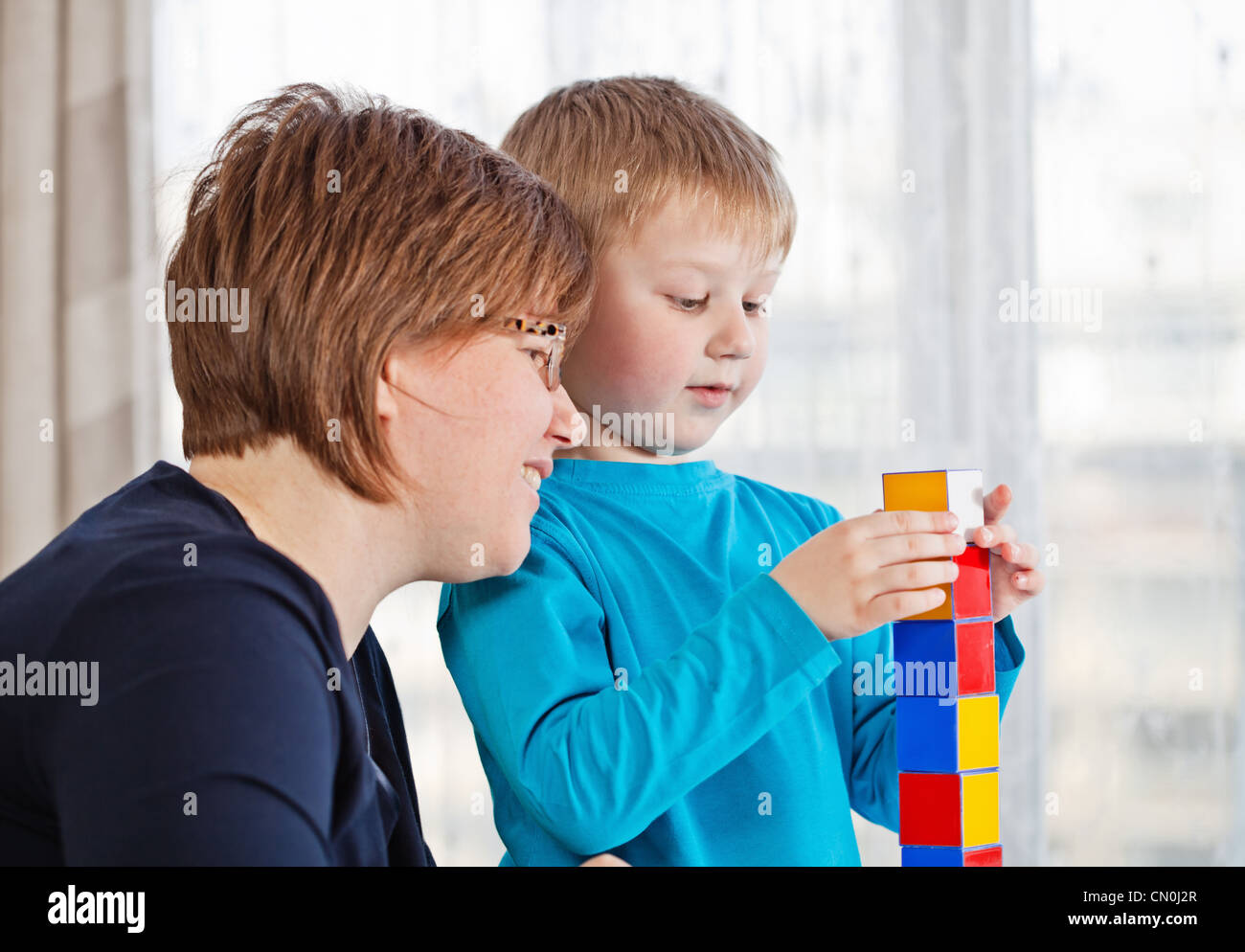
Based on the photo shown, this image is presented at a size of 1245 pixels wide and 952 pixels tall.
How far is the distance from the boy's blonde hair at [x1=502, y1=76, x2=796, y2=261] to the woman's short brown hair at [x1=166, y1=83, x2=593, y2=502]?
0.56 feet

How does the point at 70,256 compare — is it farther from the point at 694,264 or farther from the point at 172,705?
the point at 172,705

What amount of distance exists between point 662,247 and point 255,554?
1.57 feet

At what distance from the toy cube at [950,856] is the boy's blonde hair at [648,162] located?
53cm

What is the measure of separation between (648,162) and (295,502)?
45 centimetres

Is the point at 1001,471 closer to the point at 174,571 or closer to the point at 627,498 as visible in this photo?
the point at 627,498

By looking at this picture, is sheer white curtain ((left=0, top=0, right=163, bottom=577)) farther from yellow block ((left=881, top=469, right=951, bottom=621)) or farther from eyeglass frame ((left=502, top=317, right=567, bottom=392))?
yellow block ((left=881, top=469, right=951, bottom=621))

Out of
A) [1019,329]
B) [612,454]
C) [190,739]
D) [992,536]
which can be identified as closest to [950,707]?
[992,536]

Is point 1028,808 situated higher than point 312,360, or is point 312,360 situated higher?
point 312,360

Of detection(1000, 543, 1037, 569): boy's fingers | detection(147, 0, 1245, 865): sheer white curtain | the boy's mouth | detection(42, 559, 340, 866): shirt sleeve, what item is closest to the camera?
detection(42, 559, 340, 866): shirt sleeve

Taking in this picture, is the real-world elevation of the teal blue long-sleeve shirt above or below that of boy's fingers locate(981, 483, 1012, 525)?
below

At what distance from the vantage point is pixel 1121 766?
2137 mm

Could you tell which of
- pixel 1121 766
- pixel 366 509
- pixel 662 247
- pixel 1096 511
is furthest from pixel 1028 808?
pixel 366 509

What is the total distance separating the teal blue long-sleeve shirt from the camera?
32.2 inches

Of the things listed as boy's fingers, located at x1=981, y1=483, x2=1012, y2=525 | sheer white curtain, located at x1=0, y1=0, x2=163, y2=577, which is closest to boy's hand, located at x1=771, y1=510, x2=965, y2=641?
boy's fingers, located at x1=981, y1=483, x2=1012, y2=525
